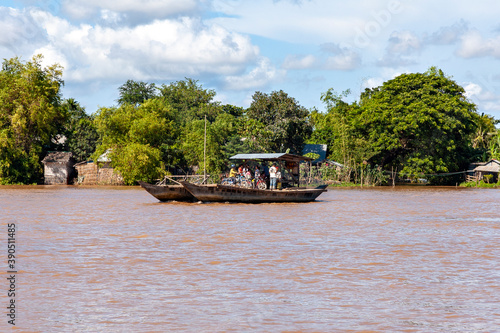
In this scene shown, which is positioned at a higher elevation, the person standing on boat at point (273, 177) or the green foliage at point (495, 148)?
the green foliage at point (495, 148)

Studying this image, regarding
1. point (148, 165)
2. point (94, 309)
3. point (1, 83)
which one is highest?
point (1, 83)

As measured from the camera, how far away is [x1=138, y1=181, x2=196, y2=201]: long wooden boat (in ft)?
72.5

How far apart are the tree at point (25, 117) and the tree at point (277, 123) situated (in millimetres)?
14108

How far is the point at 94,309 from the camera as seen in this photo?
21.0 feet

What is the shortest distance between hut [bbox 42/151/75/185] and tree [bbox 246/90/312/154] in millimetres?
13024

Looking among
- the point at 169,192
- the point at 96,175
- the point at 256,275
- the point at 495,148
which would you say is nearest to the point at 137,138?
the point at 96,175

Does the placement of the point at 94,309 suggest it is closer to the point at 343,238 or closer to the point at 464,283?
the point at 464,283

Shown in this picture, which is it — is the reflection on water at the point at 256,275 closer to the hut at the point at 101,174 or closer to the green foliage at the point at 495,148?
the hut at the point at 101,174

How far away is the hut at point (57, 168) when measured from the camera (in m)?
41.8

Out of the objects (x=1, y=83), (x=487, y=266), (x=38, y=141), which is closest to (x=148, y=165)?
(x=38, y=141)

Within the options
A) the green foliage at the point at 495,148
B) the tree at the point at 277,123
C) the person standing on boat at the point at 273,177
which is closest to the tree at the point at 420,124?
the green foliage at the point at 495,148

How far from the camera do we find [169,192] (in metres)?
22.5

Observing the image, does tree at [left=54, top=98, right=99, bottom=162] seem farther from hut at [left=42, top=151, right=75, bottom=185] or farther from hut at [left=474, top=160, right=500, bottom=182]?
hut at [left=474, top=160, right=500, bottom=182]

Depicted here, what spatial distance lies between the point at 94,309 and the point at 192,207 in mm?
14336
